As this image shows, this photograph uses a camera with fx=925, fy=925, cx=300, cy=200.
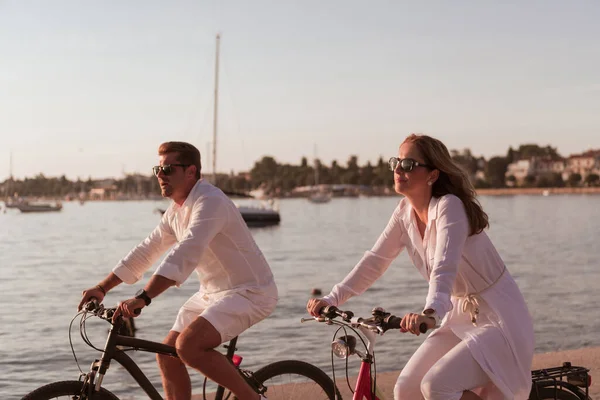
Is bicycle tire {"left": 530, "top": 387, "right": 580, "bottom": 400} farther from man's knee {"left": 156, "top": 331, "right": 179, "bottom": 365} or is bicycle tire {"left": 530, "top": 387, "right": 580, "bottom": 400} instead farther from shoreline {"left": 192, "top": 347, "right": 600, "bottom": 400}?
shoreline {"left": 192, "top": 347, "right": 600, "bottom": 400}

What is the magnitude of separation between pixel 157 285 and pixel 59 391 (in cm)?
63

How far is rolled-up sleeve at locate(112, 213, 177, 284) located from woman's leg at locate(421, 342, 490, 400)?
1664 millimetres

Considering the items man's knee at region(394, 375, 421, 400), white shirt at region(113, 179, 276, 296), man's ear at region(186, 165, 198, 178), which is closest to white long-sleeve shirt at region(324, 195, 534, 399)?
man's knee at region(394, 375, 421, 400)

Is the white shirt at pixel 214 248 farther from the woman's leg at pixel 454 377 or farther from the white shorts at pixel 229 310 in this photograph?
the woman's leg at pixel 454 377

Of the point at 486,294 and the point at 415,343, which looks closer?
the point at 486,294

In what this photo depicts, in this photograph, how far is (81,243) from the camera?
228 feet

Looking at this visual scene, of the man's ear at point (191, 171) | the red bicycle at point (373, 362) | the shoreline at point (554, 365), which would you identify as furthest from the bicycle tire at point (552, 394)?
the shoreline at point (554, 365)

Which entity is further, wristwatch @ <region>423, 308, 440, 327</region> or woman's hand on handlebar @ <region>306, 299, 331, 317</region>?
woman's hand on handlebar @ <region>306, 299, 331, 317</region>

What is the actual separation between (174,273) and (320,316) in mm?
757

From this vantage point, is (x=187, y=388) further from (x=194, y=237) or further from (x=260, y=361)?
(x=260, y=361)

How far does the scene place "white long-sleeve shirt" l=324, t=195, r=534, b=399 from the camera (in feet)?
12.1

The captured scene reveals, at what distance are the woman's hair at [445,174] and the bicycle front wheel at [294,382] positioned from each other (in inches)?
50.5

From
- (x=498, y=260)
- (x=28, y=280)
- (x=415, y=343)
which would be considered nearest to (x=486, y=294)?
(x=498, y=260)

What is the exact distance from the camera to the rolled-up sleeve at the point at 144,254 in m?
4.73
